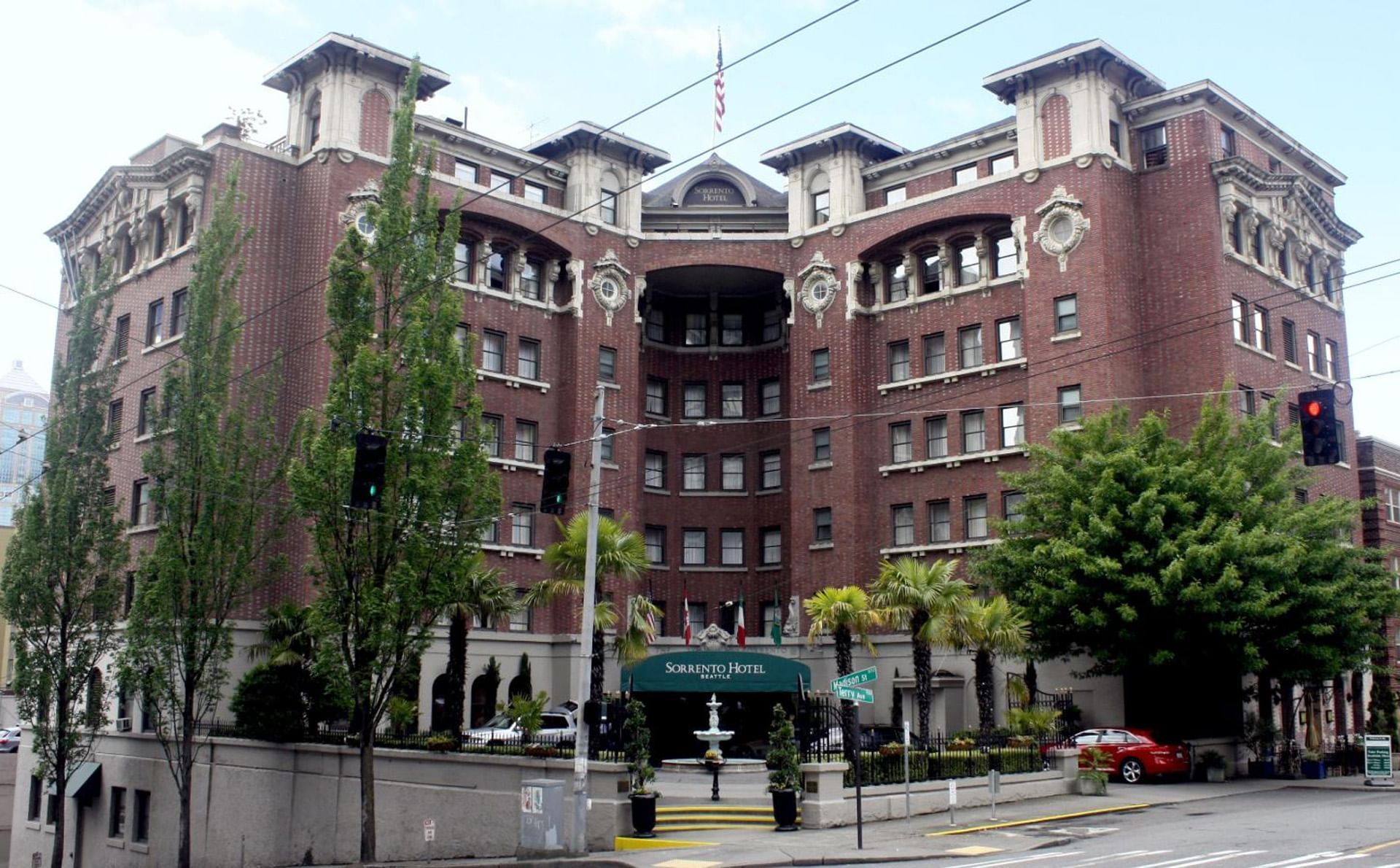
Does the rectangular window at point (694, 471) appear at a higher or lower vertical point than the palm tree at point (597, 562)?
higher

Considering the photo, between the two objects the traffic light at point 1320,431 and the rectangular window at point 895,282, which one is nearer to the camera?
the traffic light at point 1320,431

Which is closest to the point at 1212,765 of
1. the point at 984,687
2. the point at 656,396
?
the point at 984,687

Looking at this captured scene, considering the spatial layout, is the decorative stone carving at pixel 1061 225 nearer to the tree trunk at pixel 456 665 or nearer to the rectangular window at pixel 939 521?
the rectangular window at pixel 939 521

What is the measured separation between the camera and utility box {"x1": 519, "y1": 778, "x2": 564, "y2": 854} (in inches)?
1005

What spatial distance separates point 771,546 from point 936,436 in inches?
345

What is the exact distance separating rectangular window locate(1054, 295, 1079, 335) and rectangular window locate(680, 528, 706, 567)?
652 inches

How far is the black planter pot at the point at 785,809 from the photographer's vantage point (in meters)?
26.5

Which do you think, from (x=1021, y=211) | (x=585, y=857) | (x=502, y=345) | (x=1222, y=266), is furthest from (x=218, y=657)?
(x=1222, y=266)

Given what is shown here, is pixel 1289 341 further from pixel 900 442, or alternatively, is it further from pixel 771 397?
pixel 771 397

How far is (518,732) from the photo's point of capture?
36.0 meters

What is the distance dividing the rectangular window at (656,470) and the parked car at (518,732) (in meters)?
12.8

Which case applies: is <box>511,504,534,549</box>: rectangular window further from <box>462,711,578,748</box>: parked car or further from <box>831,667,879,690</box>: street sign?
<box>831,667,879,690</box>: street sign

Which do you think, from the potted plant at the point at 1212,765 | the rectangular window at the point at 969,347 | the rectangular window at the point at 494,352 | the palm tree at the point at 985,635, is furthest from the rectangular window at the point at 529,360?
the potted plant at the point at 1212,765

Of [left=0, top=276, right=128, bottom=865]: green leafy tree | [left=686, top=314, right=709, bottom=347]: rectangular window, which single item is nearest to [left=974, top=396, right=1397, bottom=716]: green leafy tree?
[left=686, top=314, right=709, bottom=347]: rectangular window
